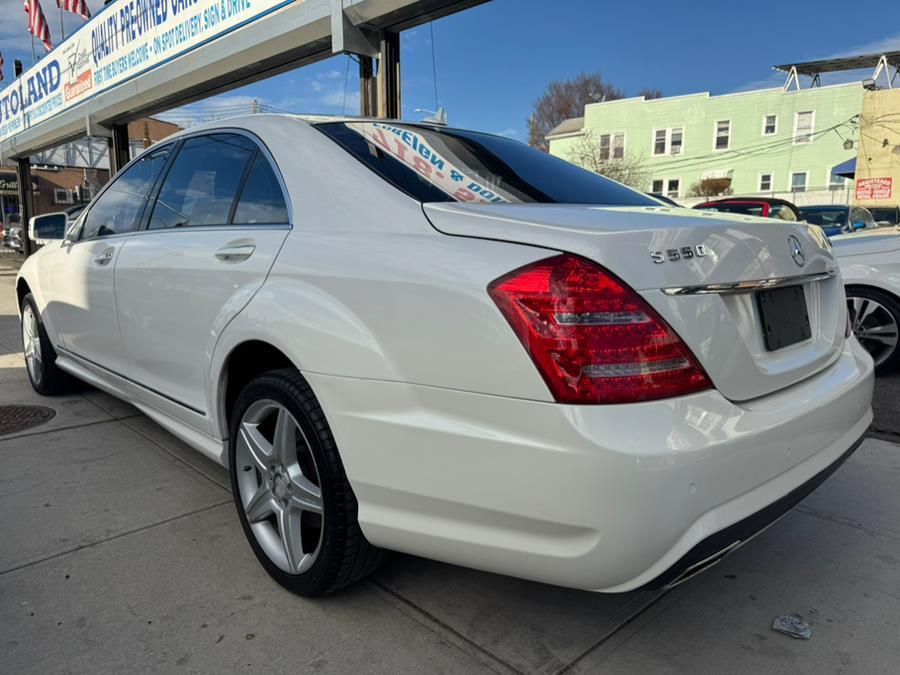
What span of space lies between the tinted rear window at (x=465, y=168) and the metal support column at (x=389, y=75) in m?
4.29

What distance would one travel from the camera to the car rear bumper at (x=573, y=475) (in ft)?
4.82

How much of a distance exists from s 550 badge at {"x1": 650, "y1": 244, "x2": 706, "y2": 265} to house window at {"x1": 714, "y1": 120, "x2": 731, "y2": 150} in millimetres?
34220

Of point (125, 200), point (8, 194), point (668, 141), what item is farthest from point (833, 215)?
point (8, 194)

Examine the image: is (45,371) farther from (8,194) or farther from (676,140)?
(8,194)

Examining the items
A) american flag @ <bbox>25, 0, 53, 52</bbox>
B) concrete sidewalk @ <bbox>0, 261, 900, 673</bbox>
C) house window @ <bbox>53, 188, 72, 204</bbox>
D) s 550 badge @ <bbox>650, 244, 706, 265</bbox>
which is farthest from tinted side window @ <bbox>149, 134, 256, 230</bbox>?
house window @ <bbox>53, 188, 72, 204</bbox>

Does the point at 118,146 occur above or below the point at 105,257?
above

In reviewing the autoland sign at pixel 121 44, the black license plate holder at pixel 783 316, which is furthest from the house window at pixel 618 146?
the black license plate holder at pixel 783 316

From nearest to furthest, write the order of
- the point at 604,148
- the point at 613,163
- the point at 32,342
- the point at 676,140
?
the point at 32,342 → the point at 676,140 → the point at 613,163 → the point at 604,148

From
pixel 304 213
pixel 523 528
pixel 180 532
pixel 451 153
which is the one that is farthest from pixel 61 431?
pixel 523 528

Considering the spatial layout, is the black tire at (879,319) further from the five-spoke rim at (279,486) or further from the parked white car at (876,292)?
the five-spoke rim at (279,486)

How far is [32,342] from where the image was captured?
A: 15.3 ft

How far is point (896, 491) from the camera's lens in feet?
10.1

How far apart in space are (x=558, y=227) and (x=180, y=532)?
2016 mm

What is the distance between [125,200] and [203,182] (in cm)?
92
